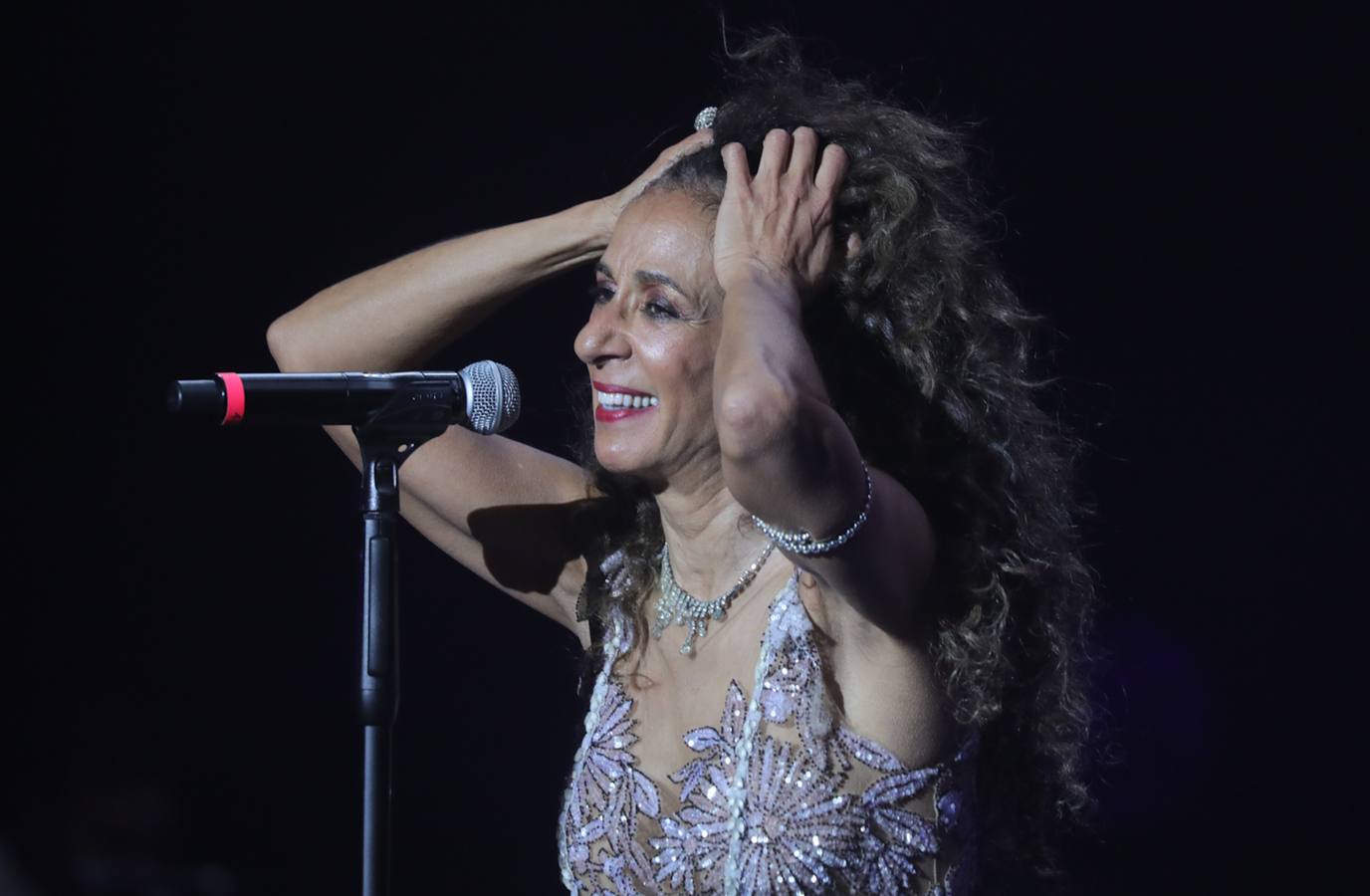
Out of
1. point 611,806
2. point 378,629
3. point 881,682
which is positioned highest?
point 378,629

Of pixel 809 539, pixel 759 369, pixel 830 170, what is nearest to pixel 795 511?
pixel 809 539

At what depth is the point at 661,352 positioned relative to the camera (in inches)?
73.4

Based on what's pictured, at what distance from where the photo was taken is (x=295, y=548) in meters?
2.88

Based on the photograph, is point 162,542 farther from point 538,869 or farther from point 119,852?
point 538,869

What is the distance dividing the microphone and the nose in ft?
1.02

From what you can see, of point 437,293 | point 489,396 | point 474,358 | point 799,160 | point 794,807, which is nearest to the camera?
point 489,396

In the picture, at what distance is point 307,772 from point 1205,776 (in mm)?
1800

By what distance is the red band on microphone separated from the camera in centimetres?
141

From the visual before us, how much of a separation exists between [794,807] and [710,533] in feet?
1.42

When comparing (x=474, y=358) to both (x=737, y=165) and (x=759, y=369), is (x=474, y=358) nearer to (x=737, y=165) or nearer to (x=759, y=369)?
(x=737, y=165)

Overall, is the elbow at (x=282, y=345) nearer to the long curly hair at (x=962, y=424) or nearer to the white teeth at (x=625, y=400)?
the white teeth at (x=625, y=400)

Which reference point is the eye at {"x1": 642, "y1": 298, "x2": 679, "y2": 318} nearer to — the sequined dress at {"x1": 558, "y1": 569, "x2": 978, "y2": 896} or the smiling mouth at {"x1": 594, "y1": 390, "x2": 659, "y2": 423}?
the smiling mouth at {"x1": 594, "y1": 390, "x2": 659, "y2": 423}

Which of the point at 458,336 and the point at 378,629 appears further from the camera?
the point at 458,336

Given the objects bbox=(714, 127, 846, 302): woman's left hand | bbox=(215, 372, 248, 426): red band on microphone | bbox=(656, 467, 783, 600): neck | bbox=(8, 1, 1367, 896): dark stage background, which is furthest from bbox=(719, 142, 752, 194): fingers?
bbox=(8, 1, 1367, 896): dark stage background
